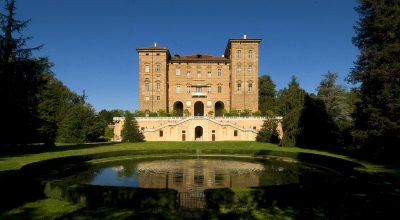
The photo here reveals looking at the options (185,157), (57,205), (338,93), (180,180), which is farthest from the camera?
(338,93)

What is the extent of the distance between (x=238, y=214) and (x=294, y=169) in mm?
17848

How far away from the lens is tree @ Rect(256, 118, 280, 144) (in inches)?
2074

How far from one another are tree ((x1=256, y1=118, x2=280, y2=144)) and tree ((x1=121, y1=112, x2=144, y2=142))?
20.9 m

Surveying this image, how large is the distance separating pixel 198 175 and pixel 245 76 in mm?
43794

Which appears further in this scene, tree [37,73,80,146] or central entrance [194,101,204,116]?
central entrance [194,101,204,116]

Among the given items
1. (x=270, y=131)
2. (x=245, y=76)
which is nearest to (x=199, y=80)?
(x=245, y=76)

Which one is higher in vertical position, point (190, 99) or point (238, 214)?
point (190, 99)

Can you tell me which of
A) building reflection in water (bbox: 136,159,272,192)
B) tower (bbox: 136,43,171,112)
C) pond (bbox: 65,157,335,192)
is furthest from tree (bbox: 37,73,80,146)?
tower (bbox: 136,43,171,112)

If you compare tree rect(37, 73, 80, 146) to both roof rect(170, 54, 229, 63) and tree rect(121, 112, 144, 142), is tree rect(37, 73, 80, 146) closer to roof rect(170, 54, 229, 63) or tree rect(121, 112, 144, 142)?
tree rect(121, 112, 144, 142)

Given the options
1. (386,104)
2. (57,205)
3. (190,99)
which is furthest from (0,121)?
(190,99)

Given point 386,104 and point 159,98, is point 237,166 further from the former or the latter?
point 159,98

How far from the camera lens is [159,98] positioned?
6688cm

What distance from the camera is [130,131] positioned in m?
55.5

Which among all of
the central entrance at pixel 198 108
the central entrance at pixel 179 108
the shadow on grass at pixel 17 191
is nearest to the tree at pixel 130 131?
the central entrance at pixel 179 108
